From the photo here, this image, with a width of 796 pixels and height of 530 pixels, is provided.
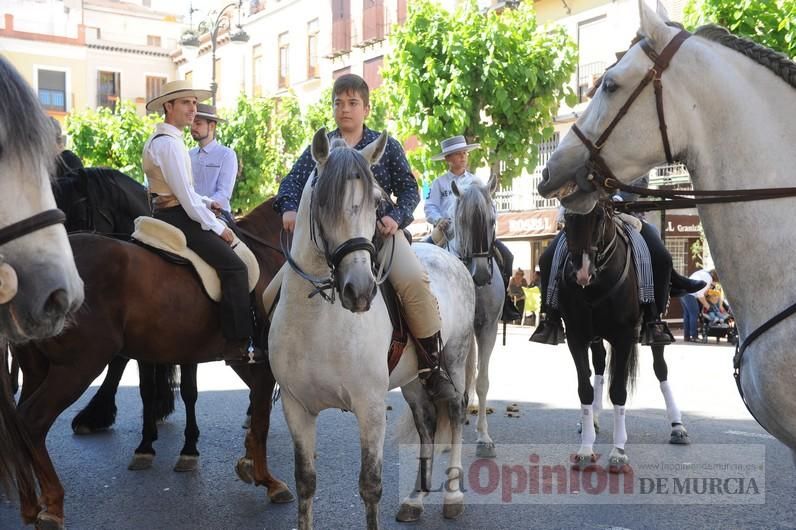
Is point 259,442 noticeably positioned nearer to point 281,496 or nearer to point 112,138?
point 281,496

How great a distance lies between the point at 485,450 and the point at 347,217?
372cm

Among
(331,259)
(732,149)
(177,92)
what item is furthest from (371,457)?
(177,92)

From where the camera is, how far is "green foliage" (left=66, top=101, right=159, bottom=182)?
3619cm

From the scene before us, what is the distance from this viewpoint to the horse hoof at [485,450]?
7109mm

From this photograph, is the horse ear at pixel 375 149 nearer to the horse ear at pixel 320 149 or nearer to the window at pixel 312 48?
the horse ear at pixel 320 149

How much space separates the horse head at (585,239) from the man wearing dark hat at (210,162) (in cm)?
319

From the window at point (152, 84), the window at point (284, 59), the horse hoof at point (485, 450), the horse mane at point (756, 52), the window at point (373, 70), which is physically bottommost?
the horse hoof at point (485, 450)

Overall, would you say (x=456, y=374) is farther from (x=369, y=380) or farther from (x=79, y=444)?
(x=79, y=444)

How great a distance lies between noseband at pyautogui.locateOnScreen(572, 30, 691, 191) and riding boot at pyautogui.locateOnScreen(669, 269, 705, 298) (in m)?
4.67

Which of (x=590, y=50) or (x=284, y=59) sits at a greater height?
(x=284, y=59)

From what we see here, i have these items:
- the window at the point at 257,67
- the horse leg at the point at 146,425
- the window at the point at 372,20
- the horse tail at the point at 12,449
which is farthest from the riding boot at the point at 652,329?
Result: the window at the point at 257,67

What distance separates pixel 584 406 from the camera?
22.6 feet

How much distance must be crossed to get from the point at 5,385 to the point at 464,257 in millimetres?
4857

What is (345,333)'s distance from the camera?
14.6 ft
